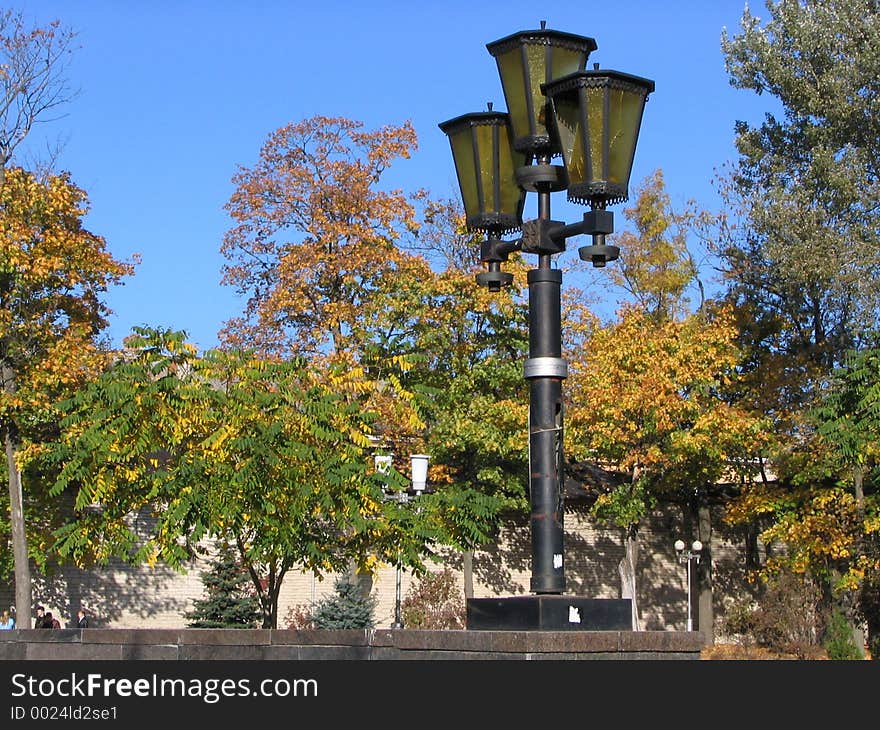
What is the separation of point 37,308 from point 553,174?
20.6 m

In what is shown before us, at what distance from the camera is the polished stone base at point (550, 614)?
691 cm

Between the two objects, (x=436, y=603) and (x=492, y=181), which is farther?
(x=436, y=603)

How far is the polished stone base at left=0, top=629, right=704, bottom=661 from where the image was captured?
6730 mm

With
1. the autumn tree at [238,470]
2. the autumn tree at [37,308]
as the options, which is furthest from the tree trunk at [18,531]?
the autumn tree at [238,470]

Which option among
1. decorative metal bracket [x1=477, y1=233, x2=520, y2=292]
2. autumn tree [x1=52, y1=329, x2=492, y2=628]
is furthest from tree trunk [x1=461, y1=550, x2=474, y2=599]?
decorative metal bracket [x1=477, y1=233, x2=520, y2=292]

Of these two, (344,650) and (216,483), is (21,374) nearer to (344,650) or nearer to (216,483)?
(216,483)

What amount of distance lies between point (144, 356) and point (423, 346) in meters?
12.3

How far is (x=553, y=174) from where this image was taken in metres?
7.73

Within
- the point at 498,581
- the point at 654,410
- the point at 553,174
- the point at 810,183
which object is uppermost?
the point at 810,183

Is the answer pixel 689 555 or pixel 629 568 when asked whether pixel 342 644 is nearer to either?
pixel 629 568

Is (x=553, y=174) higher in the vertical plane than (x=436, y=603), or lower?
higher

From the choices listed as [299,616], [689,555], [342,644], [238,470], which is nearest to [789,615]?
[689,555]

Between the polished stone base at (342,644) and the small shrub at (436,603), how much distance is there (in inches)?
821

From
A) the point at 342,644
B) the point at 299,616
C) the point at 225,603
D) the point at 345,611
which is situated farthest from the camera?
the point at 299,616
